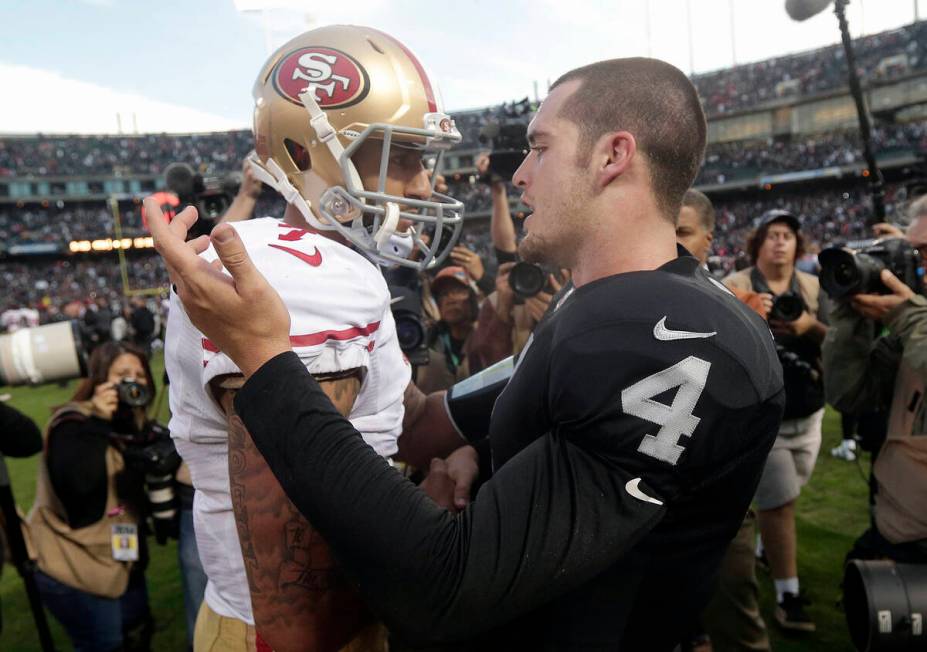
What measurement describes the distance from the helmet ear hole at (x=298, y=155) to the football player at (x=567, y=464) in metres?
0.65

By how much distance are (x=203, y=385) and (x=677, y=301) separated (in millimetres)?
881

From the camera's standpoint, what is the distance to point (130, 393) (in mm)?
3266

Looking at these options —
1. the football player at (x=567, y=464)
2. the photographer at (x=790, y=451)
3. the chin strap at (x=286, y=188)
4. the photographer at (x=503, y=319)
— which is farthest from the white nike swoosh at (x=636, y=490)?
the photographer at (x=503, y=319)

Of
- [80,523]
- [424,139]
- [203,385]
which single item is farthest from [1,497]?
[424,139]

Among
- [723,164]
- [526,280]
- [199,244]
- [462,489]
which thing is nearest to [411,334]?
[526,280]

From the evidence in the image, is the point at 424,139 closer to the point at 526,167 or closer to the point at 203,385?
the point at 526,167

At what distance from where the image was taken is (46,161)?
A: 149ft

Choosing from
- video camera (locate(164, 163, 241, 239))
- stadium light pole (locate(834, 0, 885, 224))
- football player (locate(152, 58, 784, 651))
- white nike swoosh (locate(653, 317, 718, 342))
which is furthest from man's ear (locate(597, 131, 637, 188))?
stadium light pole (locate(834, 0, 885, 224))

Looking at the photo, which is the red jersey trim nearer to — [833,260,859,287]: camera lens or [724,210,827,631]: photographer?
[833,260,859,287]: camera lens

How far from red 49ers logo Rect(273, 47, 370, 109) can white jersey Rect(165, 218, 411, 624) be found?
38 centimetres

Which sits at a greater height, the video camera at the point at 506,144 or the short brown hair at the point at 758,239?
the video camera at the point at 506,144

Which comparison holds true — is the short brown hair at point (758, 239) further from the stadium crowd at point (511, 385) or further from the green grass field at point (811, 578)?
the green grass field at point (811, 578)

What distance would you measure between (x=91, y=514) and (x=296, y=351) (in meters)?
2.69

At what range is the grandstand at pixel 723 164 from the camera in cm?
3394
